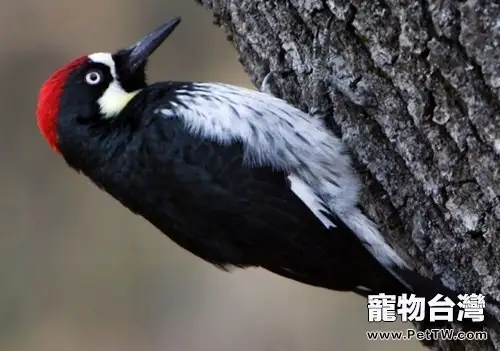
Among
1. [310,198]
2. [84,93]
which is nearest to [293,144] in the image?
[310,198]

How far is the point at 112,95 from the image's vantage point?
231 cm

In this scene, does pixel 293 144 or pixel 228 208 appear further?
pixel 293 144

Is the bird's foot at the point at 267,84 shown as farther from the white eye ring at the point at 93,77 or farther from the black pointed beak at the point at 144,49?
the white eye ring at the point at 93,77

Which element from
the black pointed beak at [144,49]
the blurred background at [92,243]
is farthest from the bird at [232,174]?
the blurred background at [92,243]

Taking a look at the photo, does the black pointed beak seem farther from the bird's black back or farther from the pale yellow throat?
the bird's black back

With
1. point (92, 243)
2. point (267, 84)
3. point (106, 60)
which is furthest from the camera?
point (92, 243)

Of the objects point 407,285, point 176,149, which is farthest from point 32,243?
point 407,285

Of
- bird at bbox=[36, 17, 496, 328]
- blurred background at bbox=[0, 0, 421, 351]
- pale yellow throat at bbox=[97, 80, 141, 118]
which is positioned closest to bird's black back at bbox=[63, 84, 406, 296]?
bird at bbox=[36, 17, 496, 328]

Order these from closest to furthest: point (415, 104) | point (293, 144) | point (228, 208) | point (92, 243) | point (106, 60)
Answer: point (415, 104) < point (228, 208) < point (293, 144) < point (106, 60) < point (92, 243)

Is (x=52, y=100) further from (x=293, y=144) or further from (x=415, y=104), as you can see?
(x=415, y=104)

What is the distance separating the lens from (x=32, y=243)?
498cm

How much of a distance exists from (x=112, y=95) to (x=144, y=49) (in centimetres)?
20

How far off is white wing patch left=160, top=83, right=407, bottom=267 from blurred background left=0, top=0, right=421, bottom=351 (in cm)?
246

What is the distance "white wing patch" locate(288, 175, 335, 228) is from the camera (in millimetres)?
2045
